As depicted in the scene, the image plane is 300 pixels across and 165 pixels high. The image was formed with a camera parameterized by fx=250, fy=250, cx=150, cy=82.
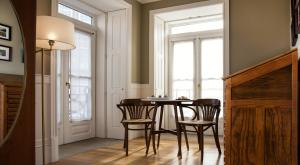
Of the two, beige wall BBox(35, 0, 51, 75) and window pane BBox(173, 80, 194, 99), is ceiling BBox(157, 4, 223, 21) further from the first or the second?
beige wall BBox(35, 0, 51, 75)

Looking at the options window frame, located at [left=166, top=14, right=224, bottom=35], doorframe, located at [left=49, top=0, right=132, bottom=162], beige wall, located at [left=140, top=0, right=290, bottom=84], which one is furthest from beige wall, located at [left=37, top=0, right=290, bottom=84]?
doorframe, located at [left=49, top=0, right=132, bottom=162]

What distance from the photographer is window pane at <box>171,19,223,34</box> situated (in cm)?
536

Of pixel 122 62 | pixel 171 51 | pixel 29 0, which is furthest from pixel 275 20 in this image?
pixel 29 0

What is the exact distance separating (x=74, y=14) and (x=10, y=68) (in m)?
3.15

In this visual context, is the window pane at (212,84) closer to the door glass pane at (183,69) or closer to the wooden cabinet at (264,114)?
the door glass pane at (183,69)

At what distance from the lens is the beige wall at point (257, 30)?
13.1ft

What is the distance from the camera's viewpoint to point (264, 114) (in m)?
1.78

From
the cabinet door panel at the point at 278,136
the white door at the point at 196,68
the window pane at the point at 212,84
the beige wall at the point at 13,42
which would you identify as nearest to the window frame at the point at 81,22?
the white door at the point at 196,68

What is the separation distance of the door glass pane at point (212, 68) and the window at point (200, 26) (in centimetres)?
28

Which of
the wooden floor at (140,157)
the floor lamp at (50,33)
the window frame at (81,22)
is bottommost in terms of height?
the wooden floor at (140,157)

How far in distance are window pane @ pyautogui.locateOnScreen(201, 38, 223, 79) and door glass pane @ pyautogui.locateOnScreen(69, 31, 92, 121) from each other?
2447 mm

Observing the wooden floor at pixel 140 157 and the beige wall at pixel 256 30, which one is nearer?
the wooden floor at pixel 140 157

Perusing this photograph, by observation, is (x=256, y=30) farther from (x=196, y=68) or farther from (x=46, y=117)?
(x=46, y=117)

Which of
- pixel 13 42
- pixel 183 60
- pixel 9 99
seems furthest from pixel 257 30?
pixel 9 99
